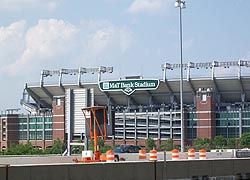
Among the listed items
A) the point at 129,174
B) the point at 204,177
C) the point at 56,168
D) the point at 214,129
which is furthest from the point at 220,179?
the point at 214,129

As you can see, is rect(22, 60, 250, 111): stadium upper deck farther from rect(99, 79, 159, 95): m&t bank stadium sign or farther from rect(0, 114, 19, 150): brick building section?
rect(0, 114, 19, 150): brick building section

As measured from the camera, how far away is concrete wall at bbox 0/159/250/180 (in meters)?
18.2

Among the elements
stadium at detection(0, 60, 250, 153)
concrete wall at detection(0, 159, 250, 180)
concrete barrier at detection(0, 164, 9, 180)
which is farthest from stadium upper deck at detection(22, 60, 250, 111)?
concrete barrier at detection(0, 164, 9, 180)

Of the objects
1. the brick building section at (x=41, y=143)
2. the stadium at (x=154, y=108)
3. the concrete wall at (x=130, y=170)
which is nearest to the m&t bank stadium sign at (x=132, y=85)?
the stadium at (x=154, y=108)

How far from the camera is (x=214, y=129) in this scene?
5659 inches

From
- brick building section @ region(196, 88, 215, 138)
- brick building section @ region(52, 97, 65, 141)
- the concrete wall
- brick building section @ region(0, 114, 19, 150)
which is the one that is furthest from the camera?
brick building section @ region(0, 114, 19, 150)

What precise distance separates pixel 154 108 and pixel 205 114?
689 inches

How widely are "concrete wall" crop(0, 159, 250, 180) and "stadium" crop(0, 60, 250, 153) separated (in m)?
108

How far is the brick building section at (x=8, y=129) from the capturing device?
161 meters

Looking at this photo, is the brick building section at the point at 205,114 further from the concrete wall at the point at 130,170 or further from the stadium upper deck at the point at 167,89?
the concrete wall at the point at 130,170

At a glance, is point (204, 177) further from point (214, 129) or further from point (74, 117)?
point (214, 129)

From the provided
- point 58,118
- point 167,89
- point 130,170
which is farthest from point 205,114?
point 130,170

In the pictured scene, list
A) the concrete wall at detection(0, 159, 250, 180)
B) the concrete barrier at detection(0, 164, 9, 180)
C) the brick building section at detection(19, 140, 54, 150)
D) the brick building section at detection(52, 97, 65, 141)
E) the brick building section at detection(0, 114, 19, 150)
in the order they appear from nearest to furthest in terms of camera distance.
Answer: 1. the concrete barrier at detection(0, 164, 9, 180)
2. the concrete wall at detection(0, 159, 250, 180)
3. the brick building section at detection(52, 97, 65, 141)
4. the brick building section at detection(19, 140, 54, 150)
5. the brick building section at detection(0, 114, 19, 150)

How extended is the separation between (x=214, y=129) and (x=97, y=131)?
11281 cm
